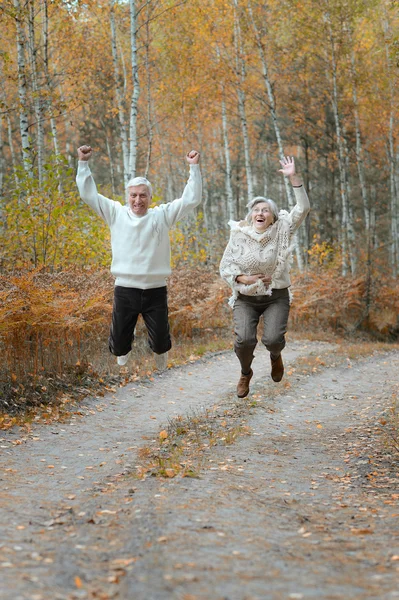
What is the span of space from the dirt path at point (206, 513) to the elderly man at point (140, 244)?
133cm

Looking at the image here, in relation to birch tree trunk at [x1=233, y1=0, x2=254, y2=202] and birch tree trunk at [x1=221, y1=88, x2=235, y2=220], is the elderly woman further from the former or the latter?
birch tree trunk at [x1=233, y1=0, x2=254, y2=202]

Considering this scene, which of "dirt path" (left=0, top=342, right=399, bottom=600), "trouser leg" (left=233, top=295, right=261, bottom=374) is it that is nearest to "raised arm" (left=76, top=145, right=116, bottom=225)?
"trouser leg" (left=233, top=295, right=261, bottom=374)

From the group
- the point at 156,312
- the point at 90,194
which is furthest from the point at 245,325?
the point at 90,194

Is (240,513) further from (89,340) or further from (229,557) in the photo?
Result: (89,340)

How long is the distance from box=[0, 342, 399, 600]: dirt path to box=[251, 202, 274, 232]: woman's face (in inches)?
87.5

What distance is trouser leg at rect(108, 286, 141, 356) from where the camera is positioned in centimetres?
740

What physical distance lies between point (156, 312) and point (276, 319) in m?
1.28

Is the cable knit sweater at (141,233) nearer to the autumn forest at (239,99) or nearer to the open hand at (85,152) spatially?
the open hand at (85,152)

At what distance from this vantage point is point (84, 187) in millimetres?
7418

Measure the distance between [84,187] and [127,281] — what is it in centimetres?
106

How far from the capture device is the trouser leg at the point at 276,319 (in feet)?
25.2

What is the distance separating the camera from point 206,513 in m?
4.61

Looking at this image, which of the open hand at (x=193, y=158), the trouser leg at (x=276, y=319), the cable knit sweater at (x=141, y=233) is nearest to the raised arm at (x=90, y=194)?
the cable knit sweater at (x=141, y=233)

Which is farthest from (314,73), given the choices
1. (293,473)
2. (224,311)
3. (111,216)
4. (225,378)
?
(293,473)
